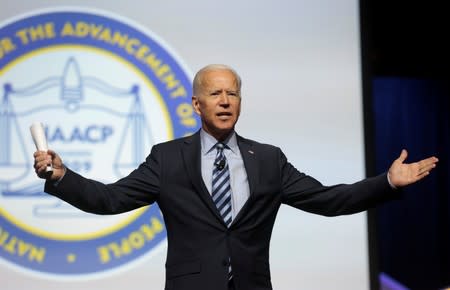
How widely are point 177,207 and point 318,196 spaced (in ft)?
1.51

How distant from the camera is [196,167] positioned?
2064 millimetres

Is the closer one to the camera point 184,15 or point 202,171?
point 202,171

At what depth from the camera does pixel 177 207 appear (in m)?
2.03

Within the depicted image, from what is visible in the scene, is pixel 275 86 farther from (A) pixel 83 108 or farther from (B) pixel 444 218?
(B) pixel 444 218

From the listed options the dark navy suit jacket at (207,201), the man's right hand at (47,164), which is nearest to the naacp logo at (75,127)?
the dark navy suit jacket at (207,201)

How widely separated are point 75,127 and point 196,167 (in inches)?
52.5

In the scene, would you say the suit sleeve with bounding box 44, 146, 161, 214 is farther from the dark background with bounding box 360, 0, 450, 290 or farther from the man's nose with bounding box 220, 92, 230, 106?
Result: the dark background with bounding box 360, 0, 450, 290

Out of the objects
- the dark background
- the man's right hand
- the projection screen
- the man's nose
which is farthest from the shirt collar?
the dark background

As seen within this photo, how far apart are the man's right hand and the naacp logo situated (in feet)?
4.32

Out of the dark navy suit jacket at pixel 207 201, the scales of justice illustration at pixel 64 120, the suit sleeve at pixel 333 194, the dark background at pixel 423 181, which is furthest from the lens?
the dark background at pixel 423 181

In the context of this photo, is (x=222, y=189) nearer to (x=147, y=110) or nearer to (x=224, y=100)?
(x=224, y=100)

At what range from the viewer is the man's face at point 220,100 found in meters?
2.06

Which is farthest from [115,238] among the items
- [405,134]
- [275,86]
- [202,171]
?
[405,134]

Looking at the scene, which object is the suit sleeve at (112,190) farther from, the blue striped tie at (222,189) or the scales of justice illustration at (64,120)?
the scales of justice illustration at (64,120)
